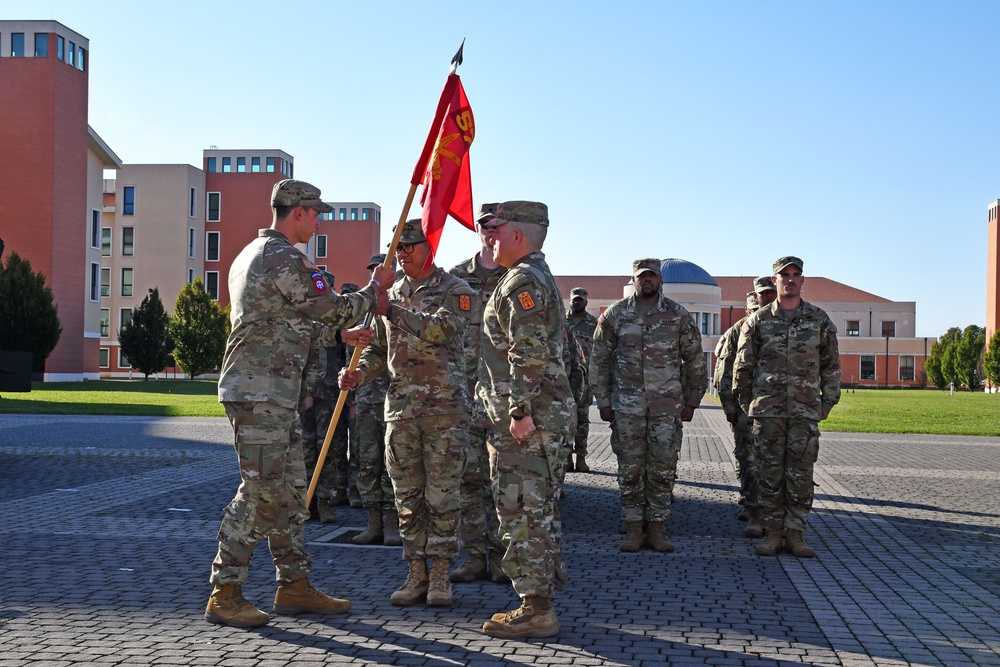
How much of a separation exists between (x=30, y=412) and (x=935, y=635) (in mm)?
25638

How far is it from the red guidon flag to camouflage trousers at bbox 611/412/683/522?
2172mm

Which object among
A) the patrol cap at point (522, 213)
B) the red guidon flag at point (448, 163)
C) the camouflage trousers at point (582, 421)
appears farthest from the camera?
the camouflage trousers at point (582, 421)

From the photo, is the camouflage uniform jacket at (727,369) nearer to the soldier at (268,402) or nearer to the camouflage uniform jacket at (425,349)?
the camouflage uniform jacket at (425,349)

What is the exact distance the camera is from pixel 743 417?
11219 mm

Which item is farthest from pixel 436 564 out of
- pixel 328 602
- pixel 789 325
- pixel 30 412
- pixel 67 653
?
pixel 30 412

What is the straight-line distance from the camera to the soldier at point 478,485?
7.39 meters

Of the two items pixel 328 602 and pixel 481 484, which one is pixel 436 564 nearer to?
pixel 328 602

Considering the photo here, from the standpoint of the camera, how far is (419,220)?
7.36 metres

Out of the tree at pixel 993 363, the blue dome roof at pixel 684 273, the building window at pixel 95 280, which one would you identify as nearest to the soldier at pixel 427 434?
the building window at pixel 95 280

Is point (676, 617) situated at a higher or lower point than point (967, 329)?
lower

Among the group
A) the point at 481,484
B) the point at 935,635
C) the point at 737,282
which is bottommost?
the point at 935,635

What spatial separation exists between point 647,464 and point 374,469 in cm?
225

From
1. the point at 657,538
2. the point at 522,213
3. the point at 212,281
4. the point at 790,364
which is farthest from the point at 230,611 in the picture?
the point at 212,281

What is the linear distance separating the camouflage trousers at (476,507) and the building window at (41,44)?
193 ft
